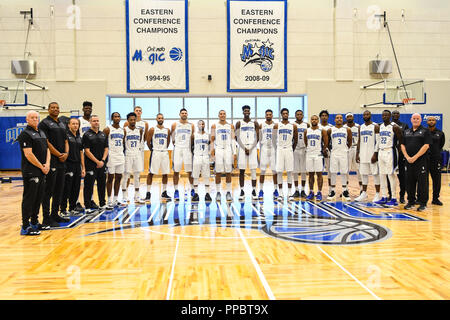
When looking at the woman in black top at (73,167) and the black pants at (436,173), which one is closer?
the woman in black top at (73,167)

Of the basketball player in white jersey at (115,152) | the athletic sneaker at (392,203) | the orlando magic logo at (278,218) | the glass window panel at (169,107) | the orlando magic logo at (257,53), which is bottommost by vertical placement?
the orlando magic logo at (278,218)

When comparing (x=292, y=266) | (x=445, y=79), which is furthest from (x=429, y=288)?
(x=445, y=79)

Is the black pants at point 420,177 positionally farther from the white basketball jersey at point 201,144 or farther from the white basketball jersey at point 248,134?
the white basketball jersey at point 201,144

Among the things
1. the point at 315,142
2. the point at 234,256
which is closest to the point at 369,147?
the point at 315,142

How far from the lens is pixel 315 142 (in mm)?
7719

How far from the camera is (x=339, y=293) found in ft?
9.34

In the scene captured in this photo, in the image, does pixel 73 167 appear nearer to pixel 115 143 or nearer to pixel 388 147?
pixel 115 143

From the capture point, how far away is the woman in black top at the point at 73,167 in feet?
20.1

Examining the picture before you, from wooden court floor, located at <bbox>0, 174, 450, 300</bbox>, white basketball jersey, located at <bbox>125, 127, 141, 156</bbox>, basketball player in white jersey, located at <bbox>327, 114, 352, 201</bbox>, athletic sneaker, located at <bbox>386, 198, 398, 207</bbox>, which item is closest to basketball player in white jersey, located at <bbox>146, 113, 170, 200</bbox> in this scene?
white basketball jersey, located at <bbox>125, 127, 141, 156</bbox>

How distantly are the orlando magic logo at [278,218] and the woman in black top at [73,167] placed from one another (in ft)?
1.76

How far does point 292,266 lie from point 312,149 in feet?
14.9

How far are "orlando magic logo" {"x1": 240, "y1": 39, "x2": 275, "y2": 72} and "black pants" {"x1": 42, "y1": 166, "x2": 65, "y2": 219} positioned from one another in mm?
11716

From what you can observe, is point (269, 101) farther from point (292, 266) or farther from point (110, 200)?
point (292, 266)

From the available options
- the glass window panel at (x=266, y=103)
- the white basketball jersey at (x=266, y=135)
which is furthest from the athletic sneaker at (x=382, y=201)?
the glass window panel at (x=266, y=103)
